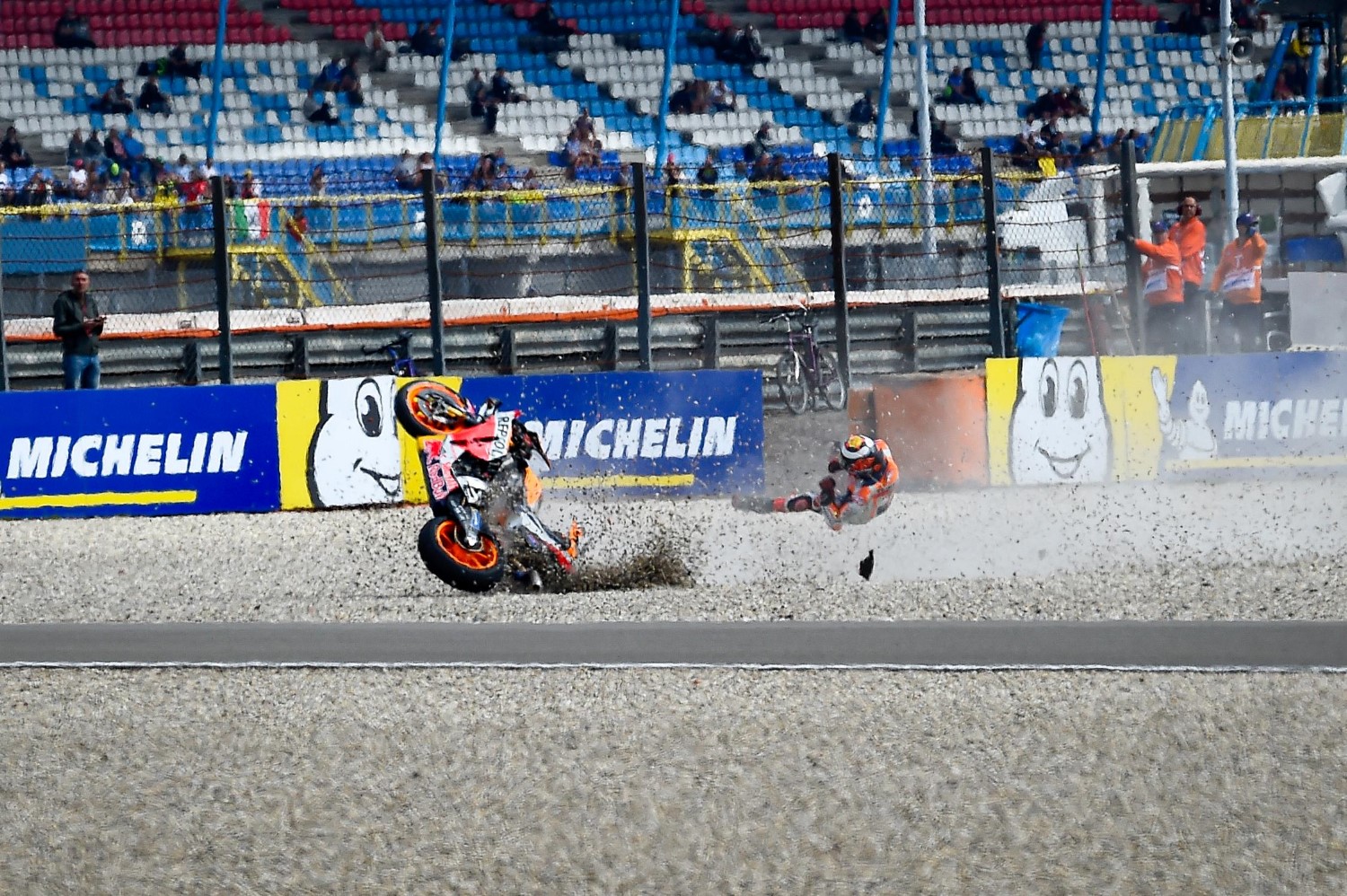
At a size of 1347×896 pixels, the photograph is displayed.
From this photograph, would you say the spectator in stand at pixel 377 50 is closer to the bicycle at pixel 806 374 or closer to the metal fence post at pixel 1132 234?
the bicycle at pixel 806 374

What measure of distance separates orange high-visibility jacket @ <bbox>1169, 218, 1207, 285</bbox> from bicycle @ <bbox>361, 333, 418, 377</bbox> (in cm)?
694

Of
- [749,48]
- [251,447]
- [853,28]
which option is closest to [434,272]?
[251,447]

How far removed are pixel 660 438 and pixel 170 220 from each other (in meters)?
4.50

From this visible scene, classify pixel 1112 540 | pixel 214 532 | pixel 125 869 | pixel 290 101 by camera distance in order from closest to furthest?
pixel 125 869
pixel 1112 540
pixel 214 532
pixel 290 101

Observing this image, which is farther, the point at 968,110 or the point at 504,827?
the point at 968,110

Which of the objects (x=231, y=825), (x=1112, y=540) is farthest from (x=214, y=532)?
(x=231, y=825)

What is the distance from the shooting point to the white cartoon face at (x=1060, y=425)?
14.1m

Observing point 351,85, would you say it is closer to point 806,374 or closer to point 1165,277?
point 806,374

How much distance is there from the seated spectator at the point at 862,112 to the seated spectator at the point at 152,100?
30.3 feet

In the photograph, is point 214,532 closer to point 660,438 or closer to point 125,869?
point 660,438

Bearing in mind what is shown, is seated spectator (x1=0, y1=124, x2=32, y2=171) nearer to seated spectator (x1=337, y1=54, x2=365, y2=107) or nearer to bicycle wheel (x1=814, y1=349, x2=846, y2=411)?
seated spectator (x1=337, y1=54, x2=365, y2=107)

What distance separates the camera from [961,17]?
93.5 ft

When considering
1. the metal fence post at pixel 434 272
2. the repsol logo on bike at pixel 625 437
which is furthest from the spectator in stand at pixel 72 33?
the repsol logo on bike at pixel 625 437

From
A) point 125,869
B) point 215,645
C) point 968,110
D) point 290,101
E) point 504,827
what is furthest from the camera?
point 968,110
